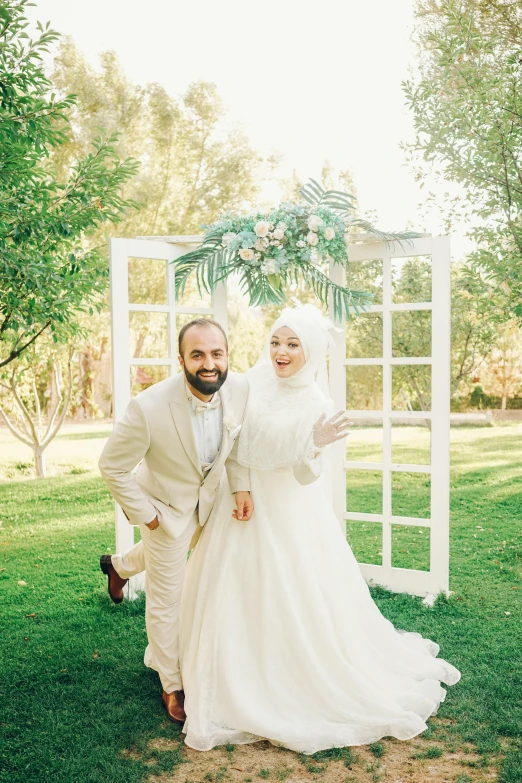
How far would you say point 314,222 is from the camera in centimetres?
419

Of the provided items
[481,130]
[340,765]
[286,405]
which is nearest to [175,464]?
[286,405]

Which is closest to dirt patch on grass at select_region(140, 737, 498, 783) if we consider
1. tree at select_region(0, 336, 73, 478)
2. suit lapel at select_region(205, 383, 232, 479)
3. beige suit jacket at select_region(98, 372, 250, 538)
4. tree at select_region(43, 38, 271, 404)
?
beige suit jacket at select_region(98, 372, 250, 538)

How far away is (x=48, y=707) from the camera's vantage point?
3.25m

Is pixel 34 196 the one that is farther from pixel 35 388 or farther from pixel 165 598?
pixel 35 388

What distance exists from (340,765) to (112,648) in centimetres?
169

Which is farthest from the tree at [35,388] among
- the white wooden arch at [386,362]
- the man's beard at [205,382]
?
the man's beard at [205,382]

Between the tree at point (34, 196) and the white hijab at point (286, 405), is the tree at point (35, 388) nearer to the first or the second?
the tree at point (34, 196)

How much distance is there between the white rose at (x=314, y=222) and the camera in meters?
4.19

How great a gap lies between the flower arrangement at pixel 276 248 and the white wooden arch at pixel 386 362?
0.27 metres

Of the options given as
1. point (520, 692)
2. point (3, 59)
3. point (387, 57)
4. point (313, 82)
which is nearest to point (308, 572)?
point (520, 692)

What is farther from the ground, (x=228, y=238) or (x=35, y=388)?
(x=228, y=238)

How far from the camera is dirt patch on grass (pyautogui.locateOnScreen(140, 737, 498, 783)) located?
8.59ft

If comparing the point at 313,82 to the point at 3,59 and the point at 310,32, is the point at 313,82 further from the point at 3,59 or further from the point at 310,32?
the point at 3,59

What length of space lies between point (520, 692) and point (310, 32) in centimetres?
1737
